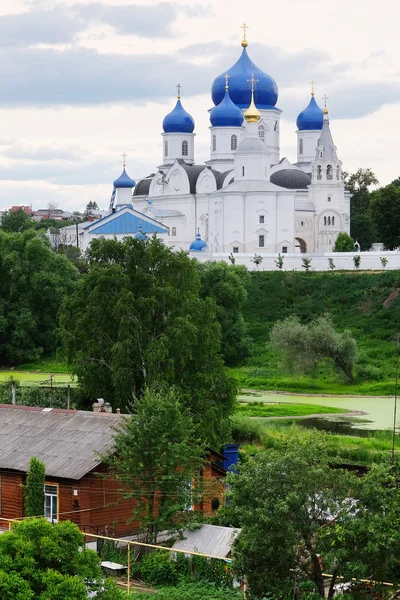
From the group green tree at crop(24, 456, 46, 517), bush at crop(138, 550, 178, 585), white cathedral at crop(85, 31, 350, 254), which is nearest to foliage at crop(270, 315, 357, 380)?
white cathedral at crop(85, 31, 350, 254)

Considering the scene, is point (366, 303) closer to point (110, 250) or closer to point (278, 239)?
point (278, 239)

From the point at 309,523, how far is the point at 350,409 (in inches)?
832

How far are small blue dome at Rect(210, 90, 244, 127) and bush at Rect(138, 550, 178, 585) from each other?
155ft

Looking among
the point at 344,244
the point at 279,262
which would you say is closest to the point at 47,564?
the point at 279,262

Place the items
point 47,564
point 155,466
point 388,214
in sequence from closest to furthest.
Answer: point 47,564 → point 155,466 → point 388,214

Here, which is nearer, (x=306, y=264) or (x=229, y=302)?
(x=229, y=302)

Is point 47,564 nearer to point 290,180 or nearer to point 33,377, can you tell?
point 33,377

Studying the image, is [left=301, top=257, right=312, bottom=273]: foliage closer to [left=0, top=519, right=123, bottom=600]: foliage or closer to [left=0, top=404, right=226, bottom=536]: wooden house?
[left=0, top=404, right=226, bottom=536]: wooden house

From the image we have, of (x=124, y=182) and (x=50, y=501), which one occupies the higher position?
(x=124, y=182)

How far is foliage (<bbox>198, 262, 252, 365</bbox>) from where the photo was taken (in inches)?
1746

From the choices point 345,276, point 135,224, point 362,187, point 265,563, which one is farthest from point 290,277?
point 265,563

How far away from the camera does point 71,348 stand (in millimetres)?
25828

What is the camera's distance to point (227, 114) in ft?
201

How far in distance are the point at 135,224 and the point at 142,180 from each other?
10711 mm
